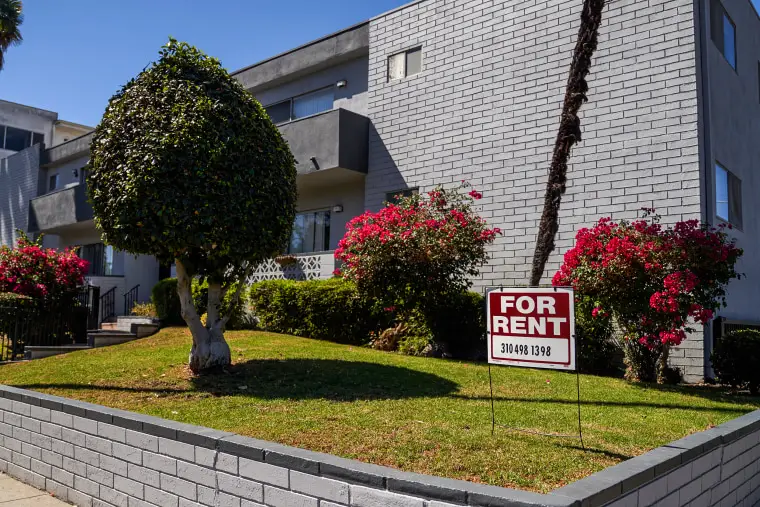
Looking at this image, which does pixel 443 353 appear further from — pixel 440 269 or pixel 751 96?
pixel 751 96

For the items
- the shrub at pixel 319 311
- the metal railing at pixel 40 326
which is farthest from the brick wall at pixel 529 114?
the metal railing at pixel 40 326

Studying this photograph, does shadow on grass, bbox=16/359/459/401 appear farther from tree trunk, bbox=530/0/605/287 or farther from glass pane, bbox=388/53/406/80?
glass pane, bbox=388/53/406/80

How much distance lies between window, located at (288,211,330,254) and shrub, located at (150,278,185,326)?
3196 millimetres

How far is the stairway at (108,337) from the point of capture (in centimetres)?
1156

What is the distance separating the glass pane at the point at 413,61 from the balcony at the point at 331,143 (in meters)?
1.57

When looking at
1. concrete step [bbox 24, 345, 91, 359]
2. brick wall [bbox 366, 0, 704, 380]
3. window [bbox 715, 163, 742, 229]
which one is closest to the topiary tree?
concrete step [bbox 24, 345, 91, 359]

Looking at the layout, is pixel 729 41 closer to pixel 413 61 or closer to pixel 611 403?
pixel 413 61

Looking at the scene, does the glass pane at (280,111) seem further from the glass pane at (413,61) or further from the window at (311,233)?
the glass pane at (413,61)

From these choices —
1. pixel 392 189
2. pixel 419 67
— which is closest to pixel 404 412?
pixel 392 189

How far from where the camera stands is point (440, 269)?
1136cm

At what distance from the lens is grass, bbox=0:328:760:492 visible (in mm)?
4734

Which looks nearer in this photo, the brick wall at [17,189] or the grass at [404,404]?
the grass at [404,404]

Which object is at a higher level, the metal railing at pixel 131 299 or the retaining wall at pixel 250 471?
the metal railing at pixel 131 299

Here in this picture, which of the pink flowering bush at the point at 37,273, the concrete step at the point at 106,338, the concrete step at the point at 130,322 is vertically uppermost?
Answer: the pink flowering bush at the point at 37,273
